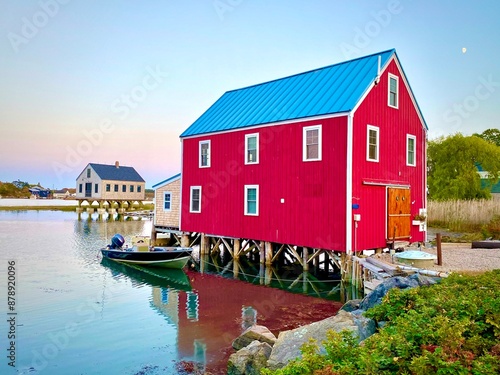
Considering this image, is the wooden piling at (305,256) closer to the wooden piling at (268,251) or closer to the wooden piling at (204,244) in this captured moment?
the wooden piling at (268,251)

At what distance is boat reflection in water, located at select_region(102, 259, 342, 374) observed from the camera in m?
11.2

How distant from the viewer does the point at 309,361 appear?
5.94 meters

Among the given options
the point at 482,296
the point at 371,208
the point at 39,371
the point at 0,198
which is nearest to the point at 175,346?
the point at 39,371

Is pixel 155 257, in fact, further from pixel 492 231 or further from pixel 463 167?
pixel 463 167

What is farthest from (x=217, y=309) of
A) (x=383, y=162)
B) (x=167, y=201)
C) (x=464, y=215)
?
(x=464, y=215)

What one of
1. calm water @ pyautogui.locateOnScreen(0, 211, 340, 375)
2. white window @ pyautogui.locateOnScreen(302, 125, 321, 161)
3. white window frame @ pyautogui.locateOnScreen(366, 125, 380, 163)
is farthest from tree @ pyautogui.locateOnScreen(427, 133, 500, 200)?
calm water @ pyautogui.locateOnScreen(0, 211, 340, 375)

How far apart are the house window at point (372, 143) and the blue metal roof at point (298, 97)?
188cm

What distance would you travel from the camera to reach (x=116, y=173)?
251 ft

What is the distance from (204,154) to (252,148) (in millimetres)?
4414

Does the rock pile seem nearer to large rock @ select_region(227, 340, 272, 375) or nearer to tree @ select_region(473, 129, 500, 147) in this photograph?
large rock @ select_region(227, 340, 272, 375)

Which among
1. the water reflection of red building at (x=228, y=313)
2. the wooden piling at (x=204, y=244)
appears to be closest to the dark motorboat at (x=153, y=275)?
the water reflection of red building at (x=228, y=313)

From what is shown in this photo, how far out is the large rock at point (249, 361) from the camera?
902 centimetres

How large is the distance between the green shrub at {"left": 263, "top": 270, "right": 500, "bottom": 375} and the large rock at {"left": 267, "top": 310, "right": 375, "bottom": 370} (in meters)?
0.56

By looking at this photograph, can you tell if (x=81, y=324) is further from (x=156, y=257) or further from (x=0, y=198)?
(x=0, y=198)
